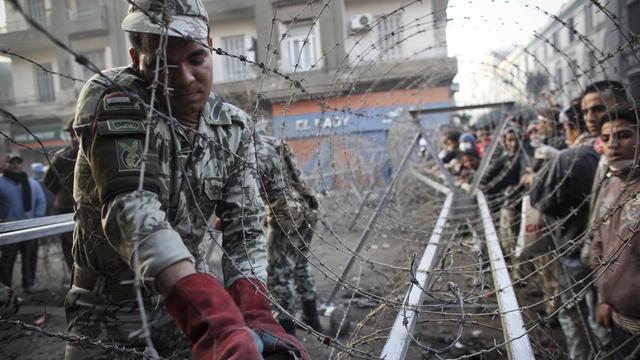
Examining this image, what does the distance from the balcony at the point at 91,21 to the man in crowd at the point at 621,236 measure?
17.7 feet

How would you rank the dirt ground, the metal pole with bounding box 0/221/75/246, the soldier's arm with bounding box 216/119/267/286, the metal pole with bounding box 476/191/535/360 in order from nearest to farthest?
the metal pole with bounding box 476/191/535/360, the soldier's arm with bounding box 216/119/267/286, the metal pole with bounding box 0/221/75/246, the dirt ground

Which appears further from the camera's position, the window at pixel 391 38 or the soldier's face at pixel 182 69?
the window at pixel 391 38

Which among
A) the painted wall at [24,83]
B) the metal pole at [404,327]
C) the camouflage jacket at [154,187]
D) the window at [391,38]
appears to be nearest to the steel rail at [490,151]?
the window at [391,38]

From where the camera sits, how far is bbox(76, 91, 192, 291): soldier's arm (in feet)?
3.59

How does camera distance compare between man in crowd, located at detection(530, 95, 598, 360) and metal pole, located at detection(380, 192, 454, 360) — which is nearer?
metal pole, located at detection(380, 192, 454, 360)

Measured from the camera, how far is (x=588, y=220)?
10.4 feet

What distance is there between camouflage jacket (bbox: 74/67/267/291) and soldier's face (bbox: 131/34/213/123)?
7 centimetres

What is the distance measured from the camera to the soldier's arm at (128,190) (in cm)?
109

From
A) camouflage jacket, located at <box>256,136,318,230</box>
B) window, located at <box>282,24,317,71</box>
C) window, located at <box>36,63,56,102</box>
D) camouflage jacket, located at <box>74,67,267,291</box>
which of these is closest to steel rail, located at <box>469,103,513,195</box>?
camouflage jacket, located at <box>256,136,318,230</box>

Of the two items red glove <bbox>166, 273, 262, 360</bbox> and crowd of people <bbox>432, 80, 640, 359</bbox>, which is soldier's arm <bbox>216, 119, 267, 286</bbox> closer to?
red glove <bbox>166, 273, 262, 360</bbox>

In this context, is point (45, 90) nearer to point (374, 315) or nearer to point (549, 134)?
point (549, 134)

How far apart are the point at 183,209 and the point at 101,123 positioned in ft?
1.44

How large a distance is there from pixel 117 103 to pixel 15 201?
5.22 meters

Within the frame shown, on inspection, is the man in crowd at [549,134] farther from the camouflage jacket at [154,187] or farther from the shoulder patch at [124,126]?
the shoulder patch at [124,126]
